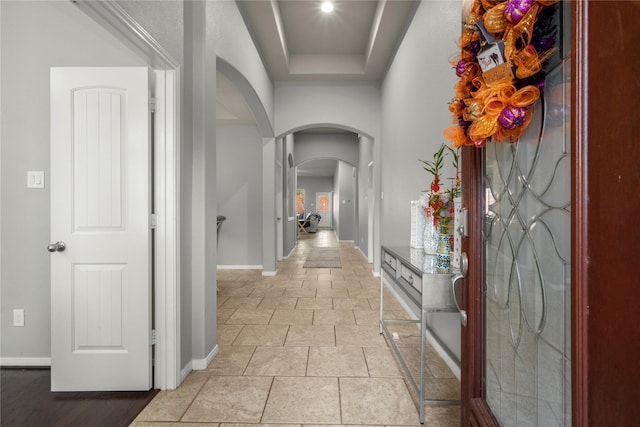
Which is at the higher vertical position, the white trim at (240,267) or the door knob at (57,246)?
the door knob at (57,246)

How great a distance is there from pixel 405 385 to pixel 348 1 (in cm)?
390

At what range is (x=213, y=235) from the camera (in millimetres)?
2498

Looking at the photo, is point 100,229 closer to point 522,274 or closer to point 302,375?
point 302,375

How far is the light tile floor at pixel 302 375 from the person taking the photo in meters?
1.81

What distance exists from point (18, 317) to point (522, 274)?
3185 mm

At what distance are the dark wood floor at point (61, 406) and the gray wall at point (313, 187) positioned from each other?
1613cm

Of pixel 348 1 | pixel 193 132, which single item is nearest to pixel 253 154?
pixel 348 1

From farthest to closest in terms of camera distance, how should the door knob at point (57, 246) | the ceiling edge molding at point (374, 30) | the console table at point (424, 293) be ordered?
the ceiling edge molding at point (374, 30)
the door knob at point (57, 246)
the console table at point (424, 293)

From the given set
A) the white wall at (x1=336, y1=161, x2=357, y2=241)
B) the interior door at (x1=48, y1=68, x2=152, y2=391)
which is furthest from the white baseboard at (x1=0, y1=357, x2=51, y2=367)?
the white wall at (x1=336, y1=161, x2=357, y2=241)

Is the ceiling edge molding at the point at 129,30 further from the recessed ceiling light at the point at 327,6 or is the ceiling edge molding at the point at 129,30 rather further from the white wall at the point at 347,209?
the white wall at the point at 347,209

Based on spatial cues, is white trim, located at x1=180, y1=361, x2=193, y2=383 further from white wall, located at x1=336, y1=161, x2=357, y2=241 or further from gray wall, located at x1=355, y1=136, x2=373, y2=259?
white wall, located at x1=336, y1=161, x2=357, y2=241

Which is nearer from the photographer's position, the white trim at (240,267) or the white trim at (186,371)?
the white trim at (186,371)
